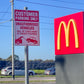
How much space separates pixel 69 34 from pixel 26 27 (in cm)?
112

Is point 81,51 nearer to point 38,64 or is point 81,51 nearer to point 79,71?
point 79,71

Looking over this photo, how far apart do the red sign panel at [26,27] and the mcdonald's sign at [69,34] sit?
665 millimetres

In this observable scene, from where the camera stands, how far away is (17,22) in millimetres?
4793

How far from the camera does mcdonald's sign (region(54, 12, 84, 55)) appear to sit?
379 centimetres

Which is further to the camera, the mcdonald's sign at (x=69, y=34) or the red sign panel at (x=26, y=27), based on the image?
the red sign panel at (x=26, y=27)

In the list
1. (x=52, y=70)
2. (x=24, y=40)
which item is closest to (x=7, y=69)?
(x=52, y=70)

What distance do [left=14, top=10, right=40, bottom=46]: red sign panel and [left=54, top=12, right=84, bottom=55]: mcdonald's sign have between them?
26.2 inches

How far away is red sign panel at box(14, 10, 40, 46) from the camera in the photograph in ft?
15.7

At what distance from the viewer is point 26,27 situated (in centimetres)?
481

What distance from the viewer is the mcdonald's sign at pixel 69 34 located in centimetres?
379

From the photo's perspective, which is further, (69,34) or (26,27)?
(26,27)

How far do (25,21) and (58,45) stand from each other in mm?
970

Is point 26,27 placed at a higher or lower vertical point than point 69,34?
higher

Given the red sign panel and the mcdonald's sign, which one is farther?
the red sign panel
